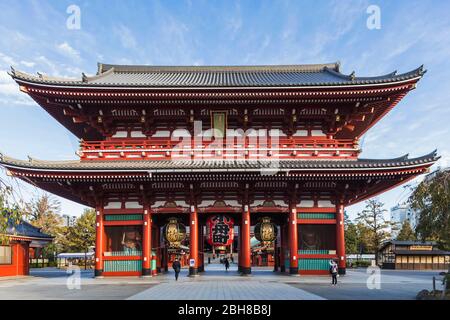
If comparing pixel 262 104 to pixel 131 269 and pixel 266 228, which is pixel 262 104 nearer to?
pixel 266 228

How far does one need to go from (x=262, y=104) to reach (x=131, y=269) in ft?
45.0

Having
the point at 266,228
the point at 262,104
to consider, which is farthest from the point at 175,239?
the point at 262,104

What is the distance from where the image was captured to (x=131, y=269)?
84.5 feet

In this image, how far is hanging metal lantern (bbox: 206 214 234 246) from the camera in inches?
1042

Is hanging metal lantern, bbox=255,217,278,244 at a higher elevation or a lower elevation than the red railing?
lower

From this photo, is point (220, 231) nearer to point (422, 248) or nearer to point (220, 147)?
point (220, 147)

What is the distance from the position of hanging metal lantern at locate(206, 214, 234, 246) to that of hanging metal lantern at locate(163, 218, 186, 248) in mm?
1950

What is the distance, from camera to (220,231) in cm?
2653

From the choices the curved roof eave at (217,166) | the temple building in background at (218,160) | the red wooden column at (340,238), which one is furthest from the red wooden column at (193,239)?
the red wooden column at (340,238)

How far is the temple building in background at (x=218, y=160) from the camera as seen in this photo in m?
24.2

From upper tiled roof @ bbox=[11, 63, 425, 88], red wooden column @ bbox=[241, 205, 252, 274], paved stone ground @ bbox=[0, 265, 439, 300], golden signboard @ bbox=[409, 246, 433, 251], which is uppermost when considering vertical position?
upper tiled roof @ bbox=[11, 63, 425, 88]

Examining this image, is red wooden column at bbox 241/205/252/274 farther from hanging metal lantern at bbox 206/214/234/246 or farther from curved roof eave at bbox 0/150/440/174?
curved roof eave at bbox 0/150/440/174

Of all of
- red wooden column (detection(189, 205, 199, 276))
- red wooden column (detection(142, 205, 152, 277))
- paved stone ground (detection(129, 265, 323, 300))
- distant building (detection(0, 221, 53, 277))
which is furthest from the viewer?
distant building (detection(0, 221, 53, 277))

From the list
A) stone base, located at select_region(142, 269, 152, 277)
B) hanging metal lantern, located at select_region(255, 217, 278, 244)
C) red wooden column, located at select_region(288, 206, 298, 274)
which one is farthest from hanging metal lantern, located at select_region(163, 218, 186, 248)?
red wooden column, located at select_region(288, 206, 298, 274)
